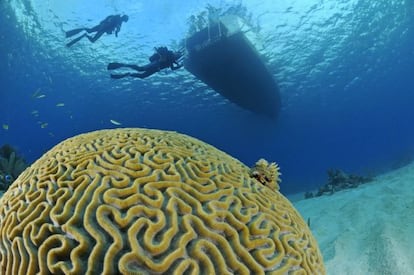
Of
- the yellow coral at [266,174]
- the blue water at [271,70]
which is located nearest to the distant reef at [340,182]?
the blue water at [271,70]

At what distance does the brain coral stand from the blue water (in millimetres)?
18644

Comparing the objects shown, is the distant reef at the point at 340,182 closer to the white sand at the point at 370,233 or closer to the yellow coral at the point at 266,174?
the white sand at the point at 370,233

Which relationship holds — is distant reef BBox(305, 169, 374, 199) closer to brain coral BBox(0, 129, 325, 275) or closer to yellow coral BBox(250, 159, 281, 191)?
yellow coral BBox(250, 159, 281, 191)

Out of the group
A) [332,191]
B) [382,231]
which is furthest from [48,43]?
[382,231]

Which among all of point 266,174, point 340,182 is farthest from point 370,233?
point 340,182

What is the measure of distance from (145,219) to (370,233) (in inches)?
221

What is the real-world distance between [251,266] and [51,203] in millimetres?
1534

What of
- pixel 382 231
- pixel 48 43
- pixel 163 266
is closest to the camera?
pixel 163 266

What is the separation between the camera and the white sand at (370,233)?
552 centimetres

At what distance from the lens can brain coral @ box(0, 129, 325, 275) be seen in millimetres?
2295

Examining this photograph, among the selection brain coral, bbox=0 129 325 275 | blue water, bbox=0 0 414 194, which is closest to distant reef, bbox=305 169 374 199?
blue water, bbox=0 0 414 194

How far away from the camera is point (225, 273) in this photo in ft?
7.64

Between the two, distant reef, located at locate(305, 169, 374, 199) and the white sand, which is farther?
distant reef, located at locate(305, 169, 374, 199)

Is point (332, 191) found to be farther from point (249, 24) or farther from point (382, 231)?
point (249, 24)
